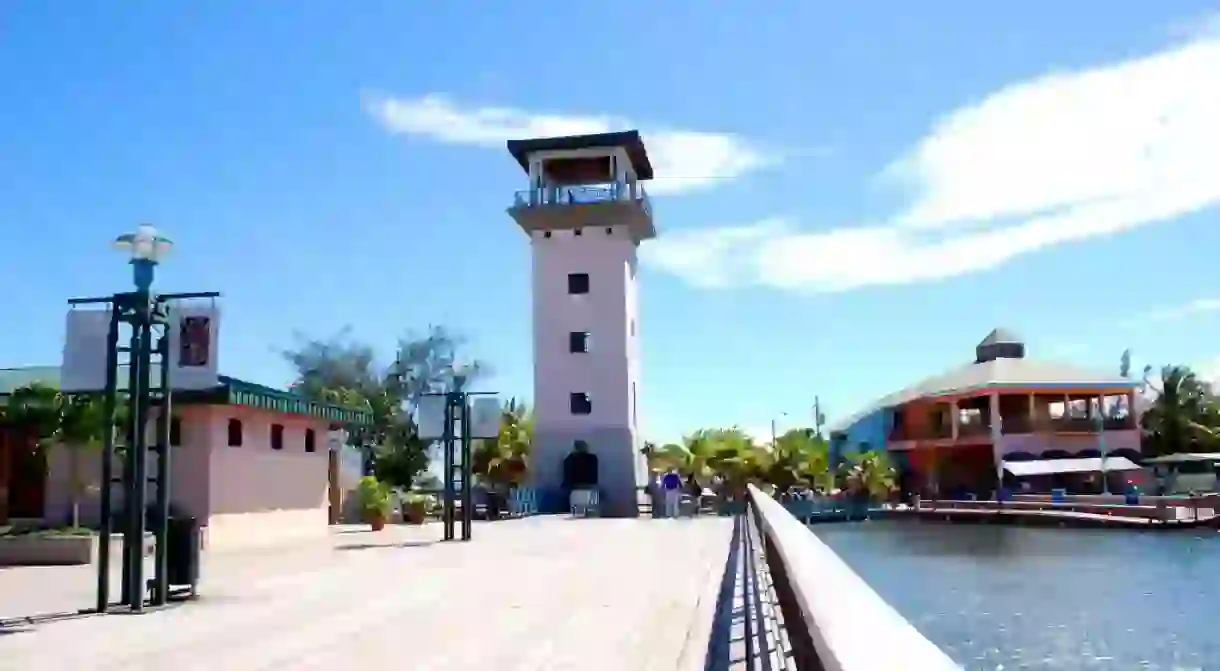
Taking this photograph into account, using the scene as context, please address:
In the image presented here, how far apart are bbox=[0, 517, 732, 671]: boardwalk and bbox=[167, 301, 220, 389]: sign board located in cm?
226

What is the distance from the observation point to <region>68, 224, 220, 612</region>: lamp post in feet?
32.1

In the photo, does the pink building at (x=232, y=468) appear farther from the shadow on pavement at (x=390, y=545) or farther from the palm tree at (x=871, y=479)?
the palm tree at (x=871, y=479)

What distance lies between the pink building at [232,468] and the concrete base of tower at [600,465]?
48.4 ft

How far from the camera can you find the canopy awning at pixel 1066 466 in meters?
48.3

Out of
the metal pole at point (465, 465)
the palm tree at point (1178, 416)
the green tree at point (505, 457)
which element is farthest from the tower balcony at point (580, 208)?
the palm tree at point (1178, 416)

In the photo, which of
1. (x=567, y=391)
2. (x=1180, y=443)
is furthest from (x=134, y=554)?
(x=1180, y=443)

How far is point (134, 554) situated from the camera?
9.66 meters

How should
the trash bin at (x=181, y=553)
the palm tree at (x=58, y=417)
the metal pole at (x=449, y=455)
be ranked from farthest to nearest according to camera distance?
the metal pole at (x=449, y=455), the palm tree at (x=58, y=417), the trash bin at (x=181, y=553)

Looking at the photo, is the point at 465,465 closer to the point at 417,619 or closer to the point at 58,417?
the point at 58,417

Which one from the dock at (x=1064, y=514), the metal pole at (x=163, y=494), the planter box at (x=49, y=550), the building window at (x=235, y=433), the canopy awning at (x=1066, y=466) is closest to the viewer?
the metal pole at (x=163, y=494)

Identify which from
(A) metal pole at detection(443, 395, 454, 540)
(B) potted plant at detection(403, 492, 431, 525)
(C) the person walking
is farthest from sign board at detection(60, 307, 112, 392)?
(C) the person walking

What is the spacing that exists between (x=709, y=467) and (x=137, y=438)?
4128 cm

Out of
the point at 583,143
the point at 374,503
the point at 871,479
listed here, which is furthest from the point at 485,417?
the point at 871,479

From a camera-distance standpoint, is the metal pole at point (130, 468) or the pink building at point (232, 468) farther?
the pink building at point (232, 468)
